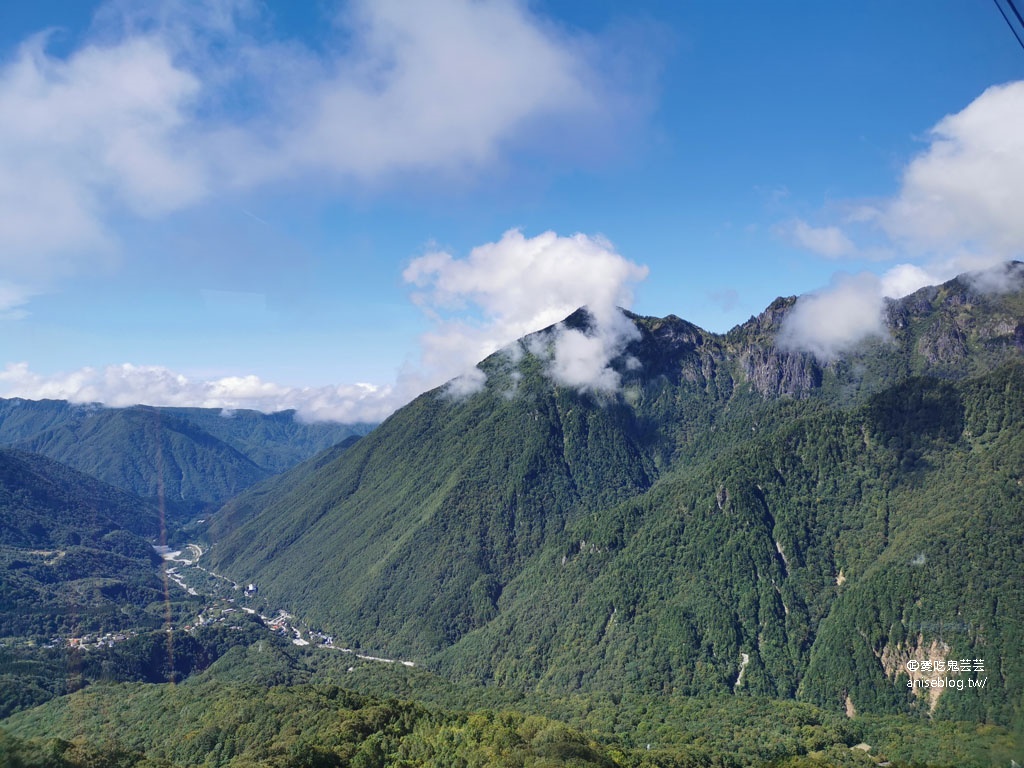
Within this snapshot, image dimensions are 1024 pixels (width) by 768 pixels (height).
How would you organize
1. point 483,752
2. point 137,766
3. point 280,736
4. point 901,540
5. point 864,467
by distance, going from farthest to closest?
1. point 864,467
2. point 901,540
3. point 280,736
4. point 483,752
5. point 137,766

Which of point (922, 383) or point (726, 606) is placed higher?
point (922, 383)

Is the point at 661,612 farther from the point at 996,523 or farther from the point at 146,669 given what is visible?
the point at 146,669

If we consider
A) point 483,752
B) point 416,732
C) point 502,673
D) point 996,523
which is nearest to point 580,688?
point 502,673

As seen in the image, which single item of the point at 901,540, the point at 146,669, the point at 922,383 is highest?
the point at 922,383

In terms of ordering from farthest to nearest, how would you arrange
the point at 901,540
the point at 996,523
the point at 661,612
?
the point at 661,612 → the point at 901,540 → the point at 996,523

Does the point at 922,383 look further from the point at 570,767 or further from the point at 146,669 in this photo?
the point at 146,669

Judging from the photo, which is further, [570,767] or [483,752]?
[483,752]

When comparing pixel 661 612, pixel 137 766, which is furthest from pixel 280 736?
pixel 661 612

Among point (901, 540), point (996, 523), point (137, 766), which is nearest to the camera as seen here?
point (137, 766)

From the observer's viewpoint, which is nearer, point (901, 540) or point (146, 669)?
point (901, 540)
